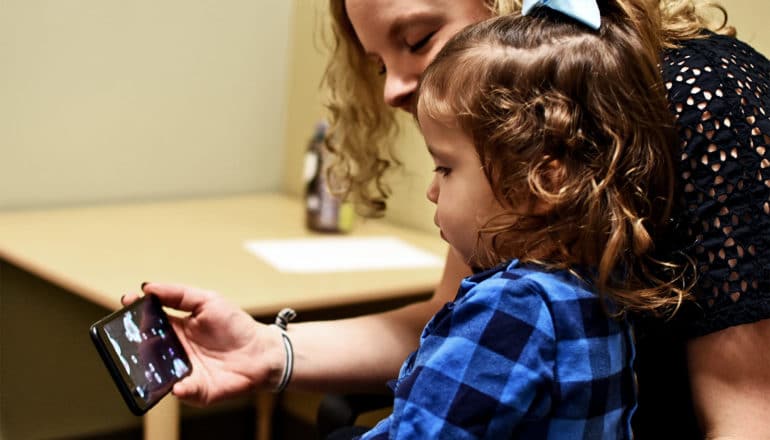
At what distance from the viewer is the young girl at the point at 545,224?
83 centimetres

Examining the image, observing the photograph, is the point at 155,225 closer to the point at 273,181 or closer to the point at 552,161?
the point at 273,181

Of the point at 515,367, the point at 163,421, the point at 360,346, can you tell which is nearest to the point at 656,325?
the point at 515,367

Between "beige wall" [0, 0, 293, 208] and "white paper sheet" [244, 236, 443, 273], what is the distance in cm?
48

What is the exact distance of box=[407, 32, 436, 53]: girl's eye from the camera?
1.17 m

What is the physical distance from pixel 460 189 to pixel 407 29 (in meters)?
0.33

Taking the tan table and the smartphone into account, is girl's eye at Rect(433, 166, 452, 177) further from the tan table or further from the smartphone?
the tan table

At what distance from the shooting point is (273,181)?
→ 246 centimetres

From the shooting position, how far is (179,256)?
173 centimetres

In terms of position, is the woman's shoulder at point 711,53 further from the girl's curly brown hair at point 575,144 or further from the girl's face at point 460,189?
the girl's face at point 460,189

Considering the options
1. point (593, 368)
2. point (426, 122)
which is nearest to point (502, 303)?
point (593, 368)

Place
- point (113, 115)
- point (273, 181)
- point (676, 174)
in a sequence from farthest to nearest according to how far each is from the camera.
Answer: point (273, 181)
point (113, 115)
point (676, 174)

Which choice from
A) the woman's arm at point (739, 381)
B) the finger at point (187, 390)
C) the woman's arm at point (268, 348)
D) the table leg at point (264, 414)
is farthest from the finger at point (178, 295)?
the table leg at point (264, 414)

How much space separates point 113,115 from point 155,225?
325 mm

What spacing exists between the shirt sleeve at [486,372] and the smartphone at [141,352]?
356 millimetres
